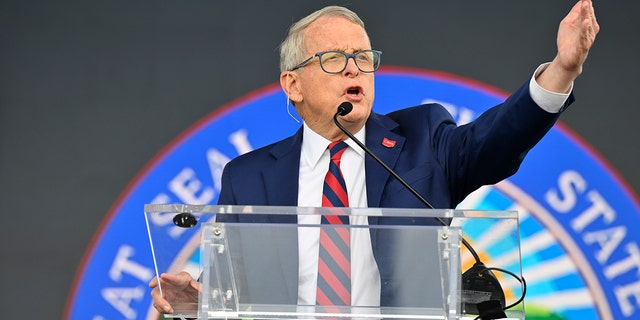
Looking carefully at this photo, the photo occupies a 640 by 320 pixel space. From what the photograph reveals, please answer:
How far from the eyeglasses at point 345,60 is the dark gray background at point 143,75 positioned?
2.38ft

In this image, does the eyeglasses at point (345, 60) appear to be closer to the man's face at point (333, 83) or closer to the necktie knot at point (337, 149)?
the man's face at point (333, 83)

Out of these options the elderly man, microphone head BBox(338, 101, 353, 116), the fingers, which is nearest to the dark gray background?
the elderly man

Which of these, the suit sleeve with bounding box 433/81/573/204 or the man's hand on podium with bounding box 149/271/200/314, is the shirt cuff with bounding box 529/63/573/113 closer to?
the suit sleeve with bounding box 433/81/573/204

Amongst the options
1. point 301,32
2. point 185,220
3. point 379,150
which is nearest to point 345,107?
point 379,150

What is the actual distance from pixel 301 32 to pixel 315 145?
1.15 feet

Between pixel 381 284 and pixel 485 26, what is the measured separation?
1847 millimetres

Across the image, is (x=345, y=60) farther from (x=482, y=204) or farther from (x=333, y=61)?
(x=482, y=204)

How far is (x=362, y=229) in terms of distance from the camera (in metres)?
1.97

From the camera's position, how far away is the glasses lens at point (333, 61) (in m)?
2.89

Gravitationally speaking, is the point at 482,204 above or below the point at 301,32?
below

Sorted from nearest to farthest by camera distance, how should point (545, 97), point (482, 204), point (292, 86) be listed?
point (545, 97), point (292, 86), point (482, 204)

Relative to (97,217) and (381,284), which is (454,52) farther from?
(381,284)

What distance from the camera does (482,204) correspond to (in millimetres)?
3510

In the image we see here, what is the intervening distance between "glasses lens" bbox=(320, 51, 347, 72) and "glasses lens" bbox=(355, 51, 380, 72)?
4 cm
